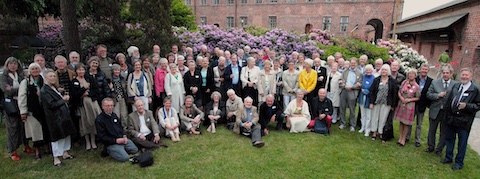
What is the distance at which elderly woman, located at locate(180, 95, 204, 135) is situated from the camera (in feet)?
20.6

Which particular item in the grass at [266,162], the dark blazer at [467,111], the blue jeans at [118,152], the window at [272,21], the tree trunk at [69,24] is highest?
the window at [272,21]

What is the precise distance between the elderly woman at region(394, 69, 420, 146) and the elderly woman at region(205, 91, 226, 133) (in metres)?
3.78

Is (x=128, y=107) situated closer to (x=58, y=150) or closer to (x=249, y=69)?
(x=58, y=150)

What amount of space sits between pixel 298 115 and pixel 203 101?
2.42 meters

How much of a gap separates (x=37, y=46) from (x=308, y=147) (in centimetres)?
1161

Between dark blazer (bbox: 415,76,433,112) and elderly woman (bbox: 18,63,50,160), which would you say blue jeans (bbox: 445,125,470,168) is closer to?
dark blazer (bbox: 415,76,433,112)

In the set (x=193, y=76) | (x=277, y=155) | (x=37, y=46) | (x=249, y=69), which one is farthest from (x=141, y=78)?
(x=37, y=46)

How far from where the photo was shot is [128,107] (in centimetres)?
602

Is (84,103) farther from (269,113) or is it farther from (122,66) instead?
(269,113)

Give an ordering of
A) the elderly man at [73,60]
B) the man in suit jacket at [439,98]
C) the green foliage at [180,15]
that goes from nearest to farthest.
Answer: the man in suit jacket at [439,98] < the elderly man at [73,60] < the green foliage at [180,15]

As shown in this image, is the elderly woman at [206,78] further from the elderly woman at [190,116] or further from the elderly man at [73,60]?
the elderly man at [73,60]

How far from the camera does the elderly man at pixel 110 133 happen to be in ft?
15.8

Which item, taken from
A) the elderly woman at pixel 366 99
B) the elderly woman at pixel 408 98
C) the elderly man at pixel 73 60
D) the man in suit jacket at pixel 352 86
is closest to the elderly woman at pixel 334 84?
the man in suit jacket at pixel 352 86

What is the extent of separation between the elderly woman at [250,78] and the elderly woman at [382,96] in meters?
2.64
